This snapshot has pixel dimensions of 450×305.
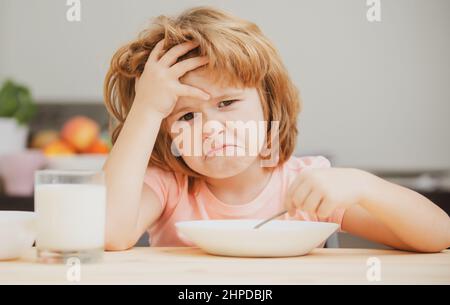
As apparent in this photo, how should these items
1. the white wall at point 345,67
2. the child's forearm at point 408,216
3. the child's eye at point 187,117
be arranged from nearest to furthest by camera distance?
the child's forearm at point 408,216 < the child's eye at point 187,117 < the white wall at point 345,67

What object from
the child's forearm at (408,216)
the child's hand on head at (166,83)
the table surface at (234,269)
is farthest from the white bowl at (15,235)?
the child's forearm at (408,216)

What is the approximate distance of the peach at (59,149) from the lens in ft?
7.23

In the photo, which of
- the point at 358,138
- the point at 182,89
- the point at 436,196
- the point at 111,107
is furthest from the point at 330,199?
the point at 358,138

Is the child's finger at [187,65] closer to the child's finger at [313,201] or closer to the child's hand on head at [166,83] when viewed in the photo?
the child's hand on head at [166,83]

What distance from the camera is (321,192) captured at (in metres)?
0.79

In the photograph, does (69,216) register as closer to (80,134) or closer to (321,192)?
(321,192)

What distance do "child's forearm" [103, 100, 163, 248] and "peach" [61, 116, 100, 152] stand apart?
1.21 metres

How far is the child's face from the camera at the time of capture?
1.06 m

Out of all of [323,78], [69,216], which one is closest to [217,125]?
[69,216]

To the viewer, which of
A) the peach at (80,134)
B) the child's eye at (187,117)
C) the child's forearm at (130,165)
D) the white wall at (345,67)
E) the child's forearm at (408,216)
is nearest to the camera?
the child's forearm at (408,216)

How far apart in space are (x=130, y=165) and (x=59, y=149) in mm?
1299

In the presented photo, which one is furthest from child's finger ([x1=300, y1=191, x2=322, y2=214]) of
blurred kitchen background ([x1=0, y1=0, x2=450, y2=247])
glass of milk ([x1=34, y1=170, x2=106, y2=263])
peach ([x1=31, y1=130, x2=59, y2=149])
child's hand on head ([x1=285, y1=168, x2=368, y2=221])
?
peach ([x1=31, y1=130, x2=59, y2=149])
